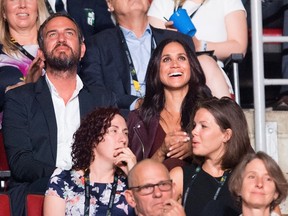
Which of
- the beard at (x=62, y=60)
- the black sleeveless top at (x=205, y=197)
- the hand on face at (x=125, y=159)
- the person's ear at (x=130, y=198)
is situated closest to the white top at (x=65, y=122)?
the beard at (x=62, y=60)

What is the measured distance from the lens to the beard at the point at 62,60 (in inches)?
350

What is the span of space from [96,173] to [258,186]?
1.31 meters

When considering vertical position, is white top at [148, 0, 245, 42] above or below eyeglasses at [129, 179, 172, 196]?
above

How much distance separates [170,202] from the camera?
7277mm

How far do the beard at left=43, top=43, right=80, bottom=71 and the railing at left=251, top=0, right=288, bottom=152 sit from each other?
4.84 ft

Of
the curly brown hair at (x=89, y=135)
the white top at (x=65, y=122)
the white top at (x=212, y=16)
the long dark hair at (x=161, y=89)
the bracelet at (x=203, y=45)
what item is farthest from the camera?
the white top at (x=212, y=16)

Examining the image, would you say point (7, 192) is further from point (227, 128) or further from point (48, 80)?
point (227, 128)

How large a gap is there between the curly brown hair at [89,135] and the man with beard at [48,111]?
10.8 inches

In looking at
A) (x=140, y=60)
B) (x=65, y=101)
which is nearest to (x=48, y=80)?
(x=65, y=101)

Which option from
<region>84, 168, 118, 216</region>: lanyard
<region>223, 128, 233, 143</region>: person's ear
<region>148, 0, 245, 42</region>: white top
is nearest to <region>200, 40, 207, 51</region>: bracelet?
<region>148, 0, 245, 42</region>: white top

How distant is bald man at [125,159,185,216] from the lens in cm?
731

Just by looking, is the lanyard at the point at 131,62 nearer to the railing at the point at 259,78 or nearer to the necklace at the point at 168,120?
the necklace at the point at 168,120

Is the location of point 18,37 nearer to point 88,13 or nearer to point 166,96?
point 88,13

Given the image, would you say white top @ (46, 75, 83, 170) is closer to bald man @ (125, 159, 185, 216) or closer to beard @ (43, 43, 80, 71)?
beard @ (43, 43, 80, 71)
